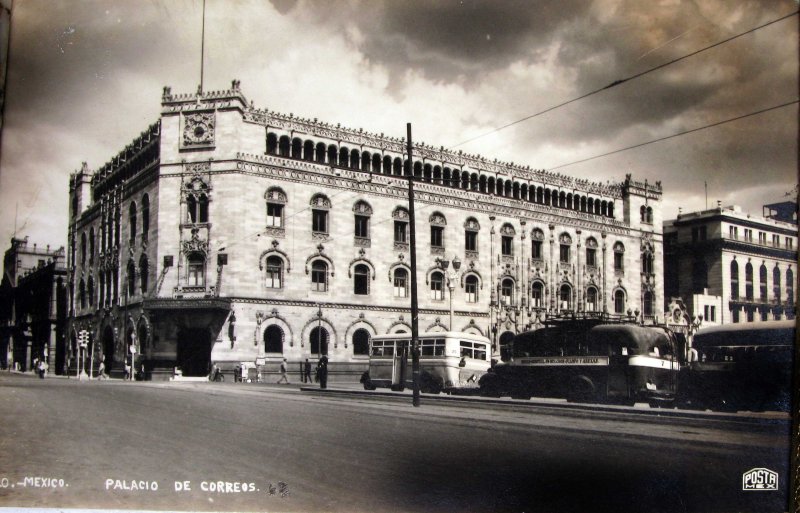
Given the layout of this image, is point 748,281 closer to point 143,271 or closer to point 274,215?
point 274,215

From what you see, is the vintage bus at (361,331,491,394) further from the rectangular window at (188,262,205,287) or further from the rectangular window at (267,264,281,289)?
the rectangular window at (188,262,205,287)

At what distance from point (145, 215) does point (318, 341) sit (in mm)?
10171

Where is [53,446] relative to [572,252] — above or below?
below

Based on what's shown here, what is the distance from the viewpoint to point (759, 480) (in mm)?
8609

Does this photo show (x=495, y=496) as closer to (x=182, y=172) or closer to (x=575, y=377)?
(x=575, y=377)

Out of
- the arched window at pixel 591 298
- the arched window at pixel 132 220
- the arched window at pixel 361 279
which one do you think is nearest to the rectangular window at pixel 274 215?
the arched window at pixel 361 279

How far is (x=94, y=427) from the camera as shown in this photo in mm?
10836

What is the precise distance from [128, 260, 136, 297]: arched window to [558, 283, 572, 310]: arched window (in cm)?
2155

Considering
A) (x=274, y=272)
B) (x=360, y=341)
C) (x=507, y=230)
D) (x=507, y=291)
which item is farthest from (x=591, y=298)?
(x=274, y=272)

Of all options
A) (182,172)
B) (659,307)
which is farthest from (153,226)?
(659,307)

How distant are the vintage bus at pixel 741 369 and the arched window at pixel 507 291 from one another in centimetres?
1773

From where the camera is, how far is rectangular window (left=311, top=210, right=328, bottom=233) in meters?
31.8

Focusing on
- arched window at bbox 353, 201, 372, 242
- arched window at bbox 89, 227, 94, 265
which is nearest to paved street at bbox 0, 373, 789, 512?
arched window at bbox 353, 201, 372, 242

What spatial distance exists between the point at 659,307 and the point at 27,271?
2874 centimetres
